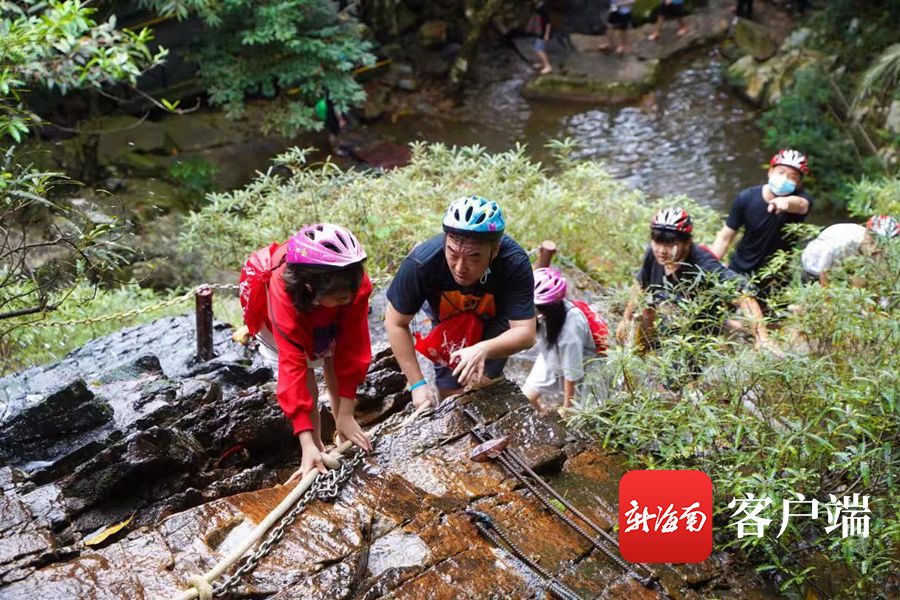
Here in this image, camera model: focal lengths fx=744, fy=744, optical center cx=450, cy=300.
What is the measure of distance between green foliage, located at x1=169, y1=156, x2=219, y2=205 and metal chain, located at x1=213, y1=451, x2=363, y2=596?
9.28 meters

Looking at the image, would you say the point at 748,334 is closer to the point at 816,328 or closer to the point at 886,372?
the point at 816,328

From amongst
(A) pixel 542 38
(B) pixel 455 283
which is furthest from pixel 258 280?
(A) pixel 542 38

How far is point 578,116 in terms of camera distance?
15.8 meters

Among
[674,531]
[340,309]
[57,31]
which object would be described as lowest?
[674,531]

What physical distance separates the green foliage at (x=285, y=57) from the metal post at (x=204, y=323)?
22.6 feet

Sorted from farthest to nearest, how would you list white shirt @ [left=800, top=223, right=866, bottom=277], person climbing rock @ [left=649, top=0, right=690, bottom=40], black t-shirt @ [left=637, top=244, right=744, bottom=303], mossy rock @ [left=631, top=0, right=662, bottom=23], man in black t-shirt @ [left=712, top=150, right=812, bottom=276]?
mossy rock @ [left=631, top=0, right=662, bottom=23] → person climbing rock @ [left=649, top=0, right=690, bottom=40] → man in black t-shirt @ [left=712, top=150, right=812, bottom=276] → white shirt @ [left=800, top=223, right=866, bottom=277] → black t-shirt @ [left=637, top=244, right=744, bottom=303]

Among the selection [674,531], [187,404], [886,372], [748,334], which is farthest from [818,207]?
[187,404]

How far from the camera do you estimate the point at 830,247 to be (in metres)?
5.88

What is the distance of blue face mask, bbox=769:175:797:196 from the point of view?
623cm

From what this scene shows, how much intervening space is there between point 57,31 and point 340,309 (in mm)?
3162

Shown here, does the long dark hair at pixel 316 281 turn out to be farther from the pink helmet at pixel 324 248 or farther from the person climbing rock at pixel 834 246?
the person climbing rock at pixel 834 246

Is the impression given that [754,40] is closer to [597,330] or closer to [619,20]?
[619,20]

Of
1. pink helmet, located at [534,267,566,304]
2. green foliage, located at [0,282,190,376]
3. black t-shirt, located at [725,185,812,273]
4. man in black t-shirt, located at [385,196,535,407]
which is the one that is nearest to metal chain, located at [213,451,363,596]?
man in black t-shirt, located at [385,196,535,407]

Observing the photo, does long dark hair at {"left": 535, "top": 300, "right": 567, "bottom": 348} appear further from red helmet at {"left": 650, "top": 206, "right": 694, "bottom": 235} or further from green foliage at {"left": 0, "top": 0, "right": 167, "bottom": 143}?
green foliage at {"left": 0, "top": 0, "right": 167, "bottom": 143}
